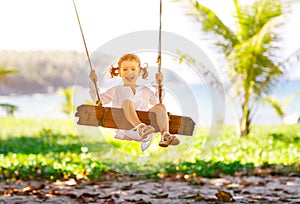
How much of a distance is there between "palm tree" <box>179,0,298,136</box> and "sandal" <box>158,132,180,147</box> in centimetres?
563

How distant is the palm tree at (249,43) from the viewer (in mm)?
6691

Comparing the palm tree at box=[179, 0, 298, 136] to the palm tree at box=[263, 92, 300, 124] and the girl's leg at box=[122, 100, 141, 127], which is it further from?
the girl's leg at box=[122, 100, 141, 127]

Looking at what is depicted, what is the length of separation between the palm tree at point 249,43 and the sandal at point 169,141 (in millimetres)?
5632

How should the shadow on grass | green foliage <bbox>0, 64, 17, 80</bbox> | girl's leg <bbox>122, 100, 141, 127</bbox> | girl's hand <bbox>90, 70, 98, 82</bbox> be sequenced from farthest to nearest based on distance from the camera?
the shadow on grass < green foliage <bbox>0, 64, 17, 80</bbox> < girl's hand <bbox>90, 70, 98, 82</bbox> < girl's leg <bbox>122, 100, 141, 127</bbox>

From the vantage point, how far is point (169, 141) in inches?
42.0

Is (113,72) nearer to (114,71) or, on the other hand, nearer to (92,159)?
(114,71)

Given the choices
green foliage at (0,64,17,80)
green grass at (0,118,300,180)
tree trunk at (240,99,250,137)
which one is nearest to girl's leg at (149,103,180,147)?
green grass at (0,118,300,180)

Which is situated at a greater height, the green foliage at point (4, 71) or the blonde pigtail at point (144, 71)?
the green foliage at point (4, 71)

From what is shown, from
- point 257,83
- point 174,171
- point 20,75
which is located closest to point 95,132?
point 174,171

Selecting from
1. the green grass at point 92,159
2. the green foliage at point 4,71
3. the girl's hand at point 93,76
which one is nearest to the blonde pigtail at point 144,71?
the girl's hand at point 93,76

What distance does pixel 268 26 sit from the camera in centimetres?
648

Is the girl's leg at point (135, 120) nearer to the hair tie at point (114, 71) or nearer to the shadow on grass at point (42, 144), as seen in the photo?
the hair tie at point (114, 71)

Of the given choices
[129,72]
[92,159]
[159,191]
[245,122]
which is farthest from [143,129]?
[245,122]

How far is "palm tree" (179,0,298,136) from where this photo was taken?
6691 millimetres
